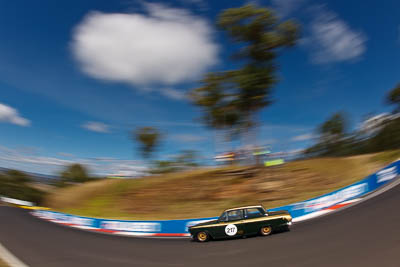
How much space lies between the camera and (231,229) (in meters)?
10.7

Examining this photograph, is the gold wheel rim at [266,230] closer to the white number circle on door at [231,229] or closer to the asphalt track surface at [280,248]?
the asphalt track surface at [280,248]

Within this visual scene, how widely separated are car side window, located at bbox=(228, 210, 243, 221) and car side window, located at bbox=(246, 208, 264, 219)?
0.31 m

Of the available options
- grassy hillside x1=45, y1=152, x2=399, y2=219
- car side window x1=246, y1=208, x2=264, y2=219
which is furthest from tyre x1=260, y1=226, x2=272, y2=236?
grassy hillside x1=45, y1=152, x2=399, y2=219

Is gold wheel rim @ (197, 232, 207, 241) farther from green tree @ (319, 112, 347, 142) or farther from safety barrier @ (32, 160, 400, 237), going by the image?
green tree @ (319, 112, 347, 142)

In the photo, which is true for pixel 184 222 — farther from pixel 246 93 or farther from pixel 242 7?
pixel 242 7

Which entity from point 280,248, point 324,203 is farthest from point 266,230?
point 324,203

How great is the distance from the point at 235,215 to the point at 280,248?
2.91 metres

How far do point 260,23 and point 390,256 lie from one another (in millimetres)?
22728

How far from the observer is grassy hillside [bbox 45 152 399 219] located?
823 inches

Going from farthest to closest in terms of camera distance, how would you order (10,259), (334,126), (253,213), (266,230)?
1. (334,126)
2. (253,213)
3. (266,230)
4. (10,259)

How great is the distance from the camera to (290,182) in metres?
23.1

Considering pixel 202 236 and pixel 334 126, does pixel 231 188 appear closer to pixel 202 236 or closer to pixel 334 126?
pixel 202 236

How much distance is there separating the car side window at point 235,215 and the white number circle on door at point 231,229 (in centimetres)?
31

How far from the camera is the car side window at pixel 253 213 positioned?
34.9ft
